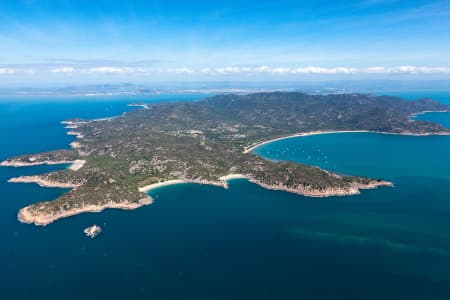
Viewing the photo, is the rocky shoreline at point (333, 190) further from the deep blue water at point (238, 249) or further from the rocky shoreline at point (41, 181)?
the rocky shoreline at point (41, 181)

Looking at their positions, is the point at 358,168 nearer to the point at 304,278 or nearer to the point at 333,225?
the point at 333,225

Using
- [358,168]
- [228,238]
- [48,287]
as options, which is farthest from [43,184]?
[358,168]

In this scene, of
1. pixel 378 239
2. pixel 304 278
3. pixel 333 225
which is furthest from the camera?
pixel 333 225

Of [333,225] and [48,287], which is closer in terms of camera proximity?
[48,287]

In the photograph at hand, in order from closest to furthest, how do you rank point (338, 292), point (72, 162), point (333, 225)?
point (338, 292), point (333, 225), point (72, 162)

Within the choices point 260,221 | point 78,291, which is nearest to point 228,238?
point 260,221

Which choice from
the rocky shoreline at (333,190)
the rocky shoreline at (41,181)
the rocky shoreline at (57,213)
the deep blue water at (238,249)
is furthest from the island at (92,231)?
the rocky shoreline at (333,190)
